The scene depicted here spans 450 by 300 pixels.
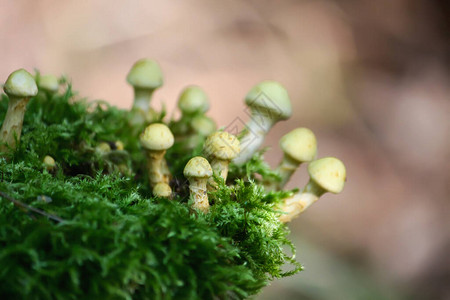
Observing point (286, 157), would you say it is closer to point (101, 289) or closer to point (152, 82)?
point (152, 82)

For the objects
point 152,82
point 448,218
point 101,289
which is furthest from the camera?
point 448,218

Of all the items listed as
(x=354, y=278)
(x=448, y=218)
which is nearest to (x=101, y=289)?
(x=354, y=278)

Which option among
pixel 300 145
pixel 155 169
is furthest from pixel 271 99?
pixel 155 169

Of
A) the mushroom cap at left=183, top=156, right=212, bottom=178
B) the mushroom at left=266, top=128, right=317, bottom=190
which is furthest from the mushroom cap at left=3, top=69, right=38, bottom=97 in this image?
the mushroom at left=266, top=128, right=317, bottom=190

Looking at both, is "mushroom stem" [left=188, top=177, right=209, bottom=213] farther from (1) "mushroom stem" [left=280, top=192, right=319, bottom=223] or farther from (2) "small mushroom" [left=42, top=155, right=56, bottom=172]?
(2) "small mushroom" [left=42, top=155, right=56, bottom=172]

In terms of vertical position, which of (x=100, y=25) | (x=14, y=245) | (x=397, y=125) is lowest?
(x=14, y=245)

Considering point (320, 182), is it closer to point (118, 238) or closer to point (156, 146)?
point (156, 146)
